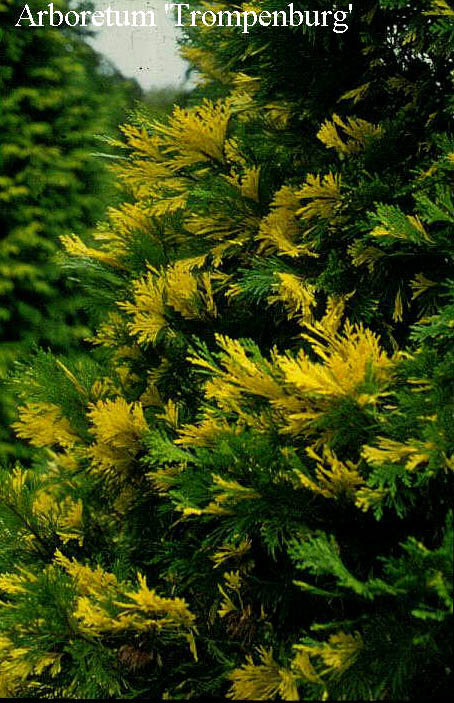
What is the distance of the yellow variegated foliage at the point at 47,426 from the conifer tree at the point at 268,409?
0.03ft

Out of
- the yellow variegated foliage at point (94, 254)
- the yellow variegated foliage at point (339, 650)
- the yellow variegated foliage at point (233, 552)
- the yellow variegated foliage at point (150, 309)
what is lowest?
the yellow variegated foliage at point (233, 552)

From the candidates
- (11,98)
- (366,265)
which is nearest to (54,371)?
(366,265)

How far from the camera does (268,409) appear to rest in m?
1.94

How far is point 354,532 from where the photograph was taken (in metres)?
1.89

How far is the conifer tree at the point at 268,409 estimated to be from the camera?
66.6 inches

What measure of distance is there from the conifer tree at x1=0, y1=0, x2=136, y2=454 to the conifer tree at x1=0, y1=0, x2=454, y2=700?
8.59ft

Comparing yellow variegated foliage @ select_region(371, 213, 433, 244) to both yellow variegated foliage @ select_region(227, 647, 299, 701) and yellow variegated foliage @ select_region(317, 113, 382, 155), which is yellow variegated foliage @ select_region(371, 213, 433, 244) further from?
yellow variegated foliage @ select_region(227, 647, 299, 701)

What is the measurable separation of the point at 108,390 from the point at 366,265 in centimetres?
112

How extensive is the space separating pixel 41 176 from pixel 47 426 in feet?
10.6

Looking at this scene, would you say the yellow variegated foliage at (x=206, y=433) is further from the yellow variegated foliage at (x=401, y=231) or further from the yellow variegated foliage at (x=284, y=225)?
the yellow variegated foliage at (x=401, y=231)

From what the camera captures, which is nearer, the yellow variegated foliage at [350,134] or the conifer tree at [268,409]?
the conifer tree at [268,409]

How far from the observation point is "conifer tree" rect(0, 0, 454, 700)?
169 cm

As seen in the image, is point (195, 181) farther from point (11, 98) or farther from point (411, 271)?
point (11, 98)

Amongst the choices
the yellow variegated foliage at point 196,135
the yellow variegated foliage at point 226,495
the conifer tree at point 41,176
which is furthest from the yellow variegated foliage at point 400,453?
the conifer tree at point 41,176
